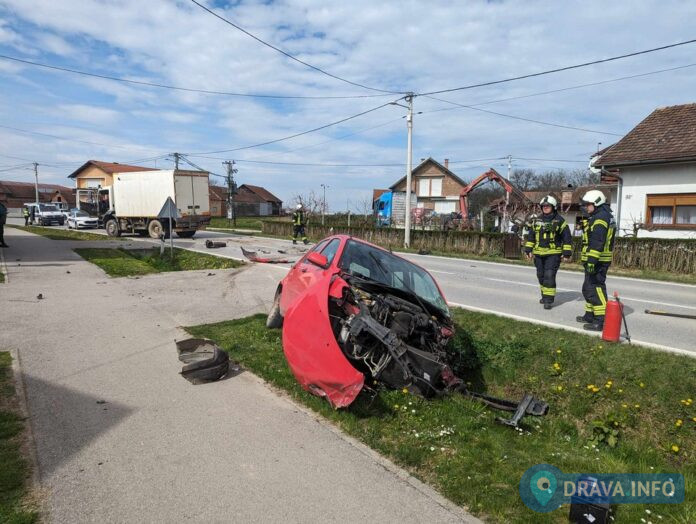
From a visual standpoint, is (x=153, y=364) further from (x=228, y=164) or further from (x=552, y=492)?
(x=228, y=164)

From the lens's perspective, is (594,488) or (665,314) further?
(665,314)

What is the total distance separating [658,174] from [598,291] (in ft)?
50.3

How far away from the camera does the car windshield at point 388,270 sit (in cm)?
518

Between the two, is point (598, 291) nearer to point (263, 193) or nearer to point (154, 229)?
point (154, 229)

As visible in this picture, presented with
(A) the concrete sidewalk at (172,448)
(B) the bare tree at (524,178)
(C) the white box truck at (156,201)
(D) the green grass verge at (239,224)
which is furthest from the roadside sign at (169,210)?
(B) the bare tree at (524,178)

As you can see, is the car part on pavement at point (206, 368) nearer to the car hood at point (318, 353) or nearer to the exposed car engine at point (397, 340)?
the car hood at point (318, 353)

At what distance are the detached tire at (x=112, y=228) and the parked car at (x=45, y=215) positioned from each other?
768 inches

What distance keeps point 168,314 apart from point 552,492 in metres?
6.63

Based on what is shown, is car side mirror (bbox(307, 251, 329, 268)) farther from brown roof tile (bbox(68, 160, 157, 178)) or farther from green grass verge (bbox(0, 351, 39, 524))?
brown roof tile (bbox(68, 160, 157, 178))

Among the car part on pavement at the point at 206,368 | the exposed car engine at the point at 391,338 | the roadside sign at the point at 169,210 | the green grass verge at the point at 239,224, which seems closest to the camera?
the exposed car engine at the point at 391,338

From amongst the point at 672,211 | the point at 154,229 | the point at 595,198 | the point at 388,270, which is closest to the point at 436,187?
the point at 154,229

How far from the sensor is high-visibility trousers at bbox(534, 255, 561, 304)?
8.02 metres

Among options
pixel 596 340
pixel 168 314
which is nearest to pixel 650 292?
pixel 596 340

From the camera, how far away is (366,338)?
426 cm
